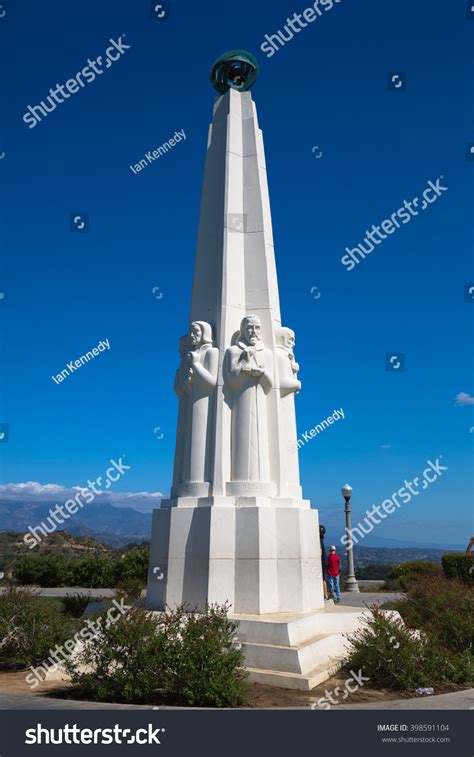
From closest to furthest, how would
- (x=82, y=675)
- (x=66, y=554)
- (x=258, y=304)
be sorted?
(x=82, y=675) → (x=258, y=304) → (x=66, y=554)

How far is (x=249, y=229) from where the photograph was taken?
12.0 metres

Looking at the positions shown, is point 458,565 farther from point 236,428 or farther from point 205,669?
point 205,669

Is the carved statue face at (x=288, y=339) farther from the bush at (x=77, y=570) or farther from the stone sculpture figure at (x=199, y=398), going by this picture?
the bush at (x=77, y=570)

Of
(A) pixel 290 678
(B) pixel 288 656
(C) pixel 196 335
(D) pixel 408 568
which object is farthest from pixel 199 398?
(D) pixel 408 568

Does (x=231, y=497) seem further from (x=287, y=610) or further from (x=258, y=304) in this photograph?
(x=258, y=304)

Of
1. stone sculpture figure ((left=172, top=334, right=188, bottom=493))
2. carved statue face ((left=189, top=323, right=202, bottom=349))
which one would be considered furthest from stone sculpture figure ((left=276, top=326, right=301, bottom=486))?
stone sculpture figure ((left=172, top=334, right=188, bottom=493))

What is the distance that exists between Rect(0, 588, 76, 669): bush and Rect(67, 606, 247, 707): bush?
6.41 feet

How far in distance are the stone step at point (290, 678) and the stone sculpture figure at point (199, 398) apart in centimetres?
359

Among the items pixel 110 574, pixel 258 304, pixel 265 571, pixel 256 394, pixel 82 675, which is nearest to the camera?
pixel 82 675

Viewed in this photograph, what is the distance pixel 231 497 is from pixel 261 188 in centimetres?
669

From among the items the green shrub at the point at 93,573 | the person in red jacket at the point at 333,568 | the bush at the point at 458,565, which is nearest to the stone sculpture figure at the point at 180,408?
the person in red jacket at the point at 333,568

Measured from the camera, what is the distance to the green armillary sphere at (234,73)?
1317 centimetres

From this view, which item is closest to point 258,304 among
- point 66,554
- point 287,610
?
point 287,610

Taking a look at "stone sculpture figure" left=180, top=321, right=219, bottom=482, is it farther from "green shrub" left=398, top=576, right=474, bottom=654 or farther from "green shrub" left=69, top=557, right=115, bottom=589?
"green shrub" left=69, top=557, right=115, bottom=589
